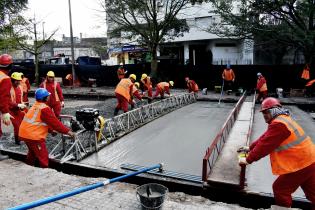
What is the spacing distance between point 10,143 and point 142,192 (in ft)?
17.0

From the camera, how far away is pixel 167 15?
19.2 metres

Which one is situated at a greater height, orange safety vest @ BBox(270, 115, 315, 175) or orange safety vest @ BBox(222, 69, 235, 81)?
orange safety vest @ BBox(222, 69, 235, 81)

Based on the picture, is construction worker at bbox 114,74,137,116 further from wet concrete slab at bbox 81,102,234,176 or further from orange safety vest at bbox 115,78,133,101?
wet concrete slab at bbox 81,102,234,176

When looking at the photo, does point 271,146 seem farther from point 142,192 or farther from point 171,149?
point 171,149

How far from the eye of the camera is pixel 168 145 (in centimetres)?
736

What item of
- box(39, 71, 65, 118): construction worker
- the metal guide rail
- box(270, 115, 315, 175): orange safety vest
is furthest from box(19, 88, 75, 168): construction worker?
box(270, 115, 315, 175): orange safety vest

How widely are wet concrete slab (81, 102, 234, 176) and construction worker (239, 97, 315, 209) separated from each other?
2.05 m

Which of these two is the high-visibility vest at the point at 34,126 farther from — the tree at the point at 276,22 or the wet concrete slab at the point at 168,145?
the tree at the point at 276,22

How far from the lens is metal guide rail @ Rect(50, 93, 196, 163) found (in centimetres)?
624

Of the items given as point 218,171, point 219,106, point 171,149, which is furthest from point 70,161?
point 219,106

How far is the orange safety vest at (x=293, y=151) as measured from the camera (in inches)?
138

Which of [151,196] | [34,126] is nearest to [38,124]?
[34,126]

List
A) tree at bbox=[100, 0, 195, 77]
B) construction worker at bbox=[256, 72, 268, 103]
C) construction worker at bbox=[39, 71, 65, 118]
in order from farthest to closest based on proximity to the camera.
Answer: tree at bbox=[100, 0, 195, 77] → construction worker at bbox=[256, 72, 268, 103] → construction worker at bbox=[39, 71, 65, 118]

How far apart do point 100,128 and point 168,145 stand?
5.62ft
